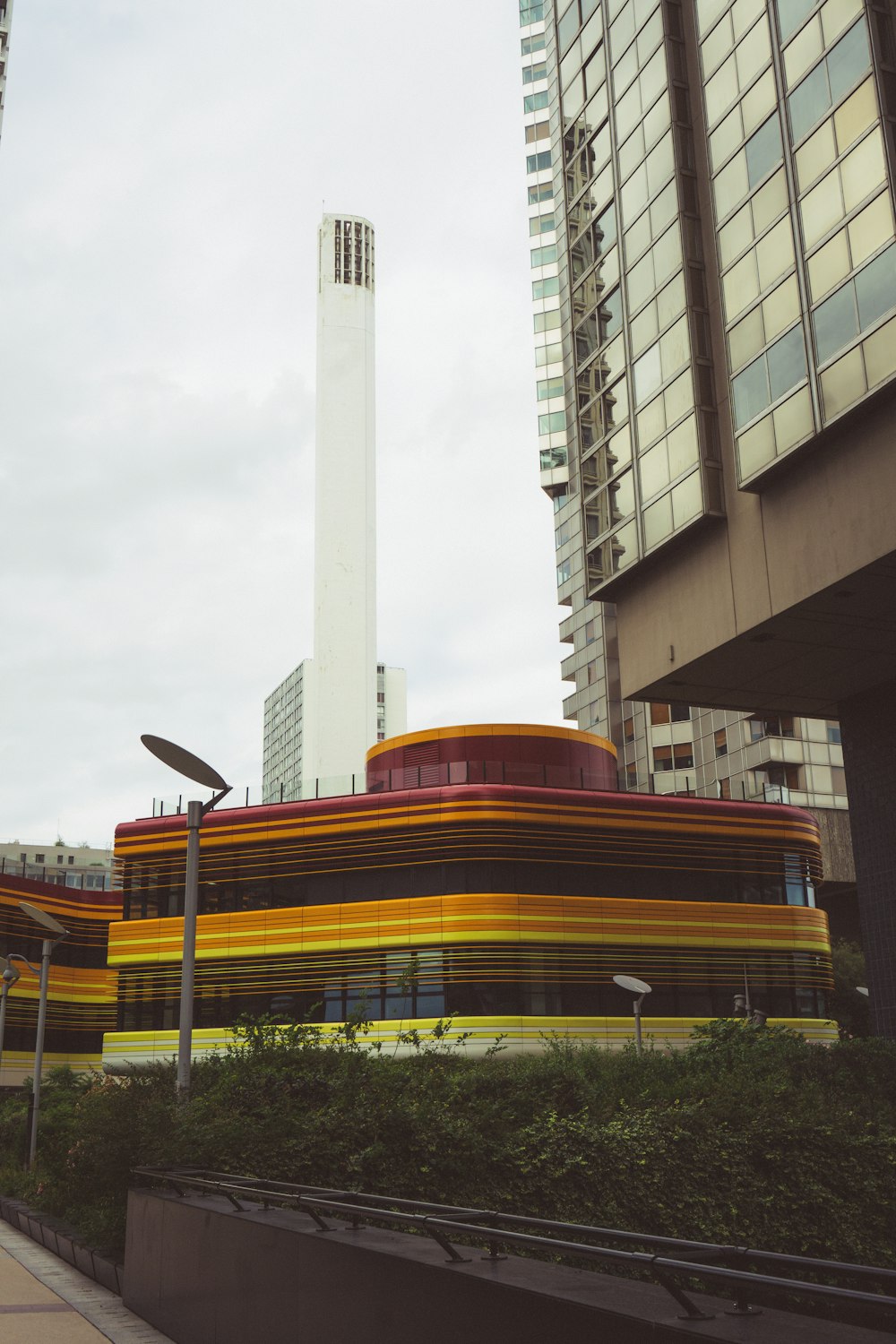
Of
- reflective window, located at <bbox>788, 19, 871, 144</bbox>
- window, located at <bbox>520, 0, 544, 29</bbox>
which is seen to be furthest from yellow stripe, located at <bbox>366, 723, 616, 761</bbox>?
window, located at <bbox>520, 0, 544, 29</bbox>

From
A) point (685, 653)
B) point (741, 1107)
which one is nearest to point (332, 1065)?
point (741, 1107)

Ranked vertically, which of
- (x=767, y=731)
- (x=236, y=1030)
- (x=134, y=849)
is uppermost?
(x=767, y=731)

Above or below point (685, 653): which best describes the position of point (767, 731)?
above

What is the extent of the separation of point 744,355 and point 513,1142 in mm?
16794

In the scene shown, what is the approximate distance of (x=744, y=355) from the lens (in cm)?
2531

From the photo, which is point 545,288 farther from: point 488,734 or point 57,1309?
point 57,1309

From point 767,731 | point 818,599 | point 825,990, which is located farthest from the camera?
point 767,731

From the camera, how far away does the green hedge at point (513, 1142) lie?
44.6 feet

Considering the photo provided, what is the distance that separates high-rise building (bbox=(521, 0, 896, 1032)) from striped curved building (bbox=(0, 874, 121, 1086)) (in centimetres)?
4052

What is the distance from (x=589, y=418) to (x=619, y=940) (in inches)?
774

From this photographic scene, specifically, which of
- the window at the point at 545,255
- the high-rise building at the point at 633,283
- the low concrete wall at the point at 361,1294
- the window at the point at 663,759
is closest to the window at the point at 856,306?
the high-rise building at the point at 633,283

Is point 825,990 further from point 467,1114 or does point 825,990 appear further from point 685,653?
point 467,1114

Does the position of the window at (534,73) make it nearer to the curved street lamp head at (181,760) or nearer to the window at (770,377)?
the window at (770,377)

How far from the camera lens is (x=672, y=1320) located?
5.21 metres
